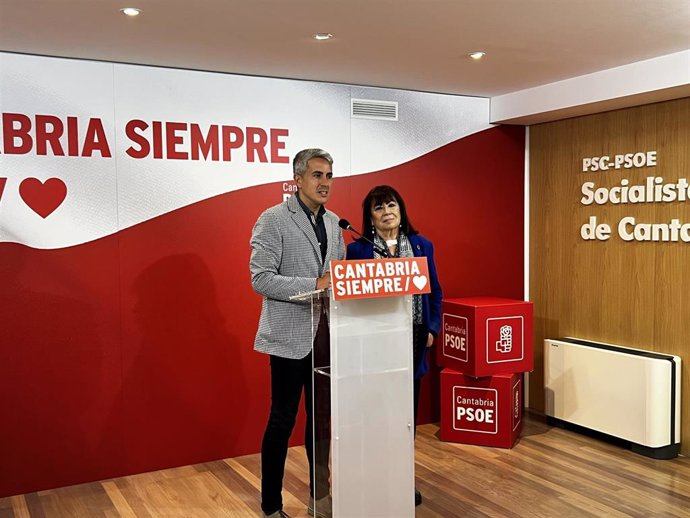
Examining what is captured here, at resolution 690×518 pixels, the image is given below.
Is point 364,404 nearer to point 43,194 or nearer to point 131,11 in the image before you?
point 131,11

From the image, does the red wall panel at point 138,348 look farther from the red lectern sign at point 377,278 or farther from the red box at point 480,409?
the red lectern sign at point 377,278

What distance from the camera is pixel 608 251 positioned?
473 cm

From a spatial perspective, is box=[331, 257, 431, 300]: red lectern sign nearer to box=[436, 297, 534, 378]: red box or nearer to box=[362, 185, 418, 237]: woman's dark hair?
box=[362, 185, 418, 237]: woman's dark hair

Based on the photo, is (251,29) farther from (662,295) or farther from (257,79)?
(662,295)

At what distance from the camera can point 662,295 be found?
4.39m

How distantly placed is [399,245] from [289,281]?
0.82 m

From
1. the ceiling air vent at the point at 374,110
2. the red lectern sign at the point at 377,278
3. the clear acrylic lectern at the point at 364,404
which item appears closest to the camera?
the red lectern sign at the point at 377,278

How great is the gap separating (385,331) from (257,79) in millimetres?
2132

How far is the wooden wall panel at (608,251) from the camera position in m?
4.29

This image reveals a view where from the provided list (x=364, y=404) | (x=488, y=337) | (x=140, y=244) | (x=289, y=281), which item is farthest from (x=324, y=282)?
(x=488, y=337)

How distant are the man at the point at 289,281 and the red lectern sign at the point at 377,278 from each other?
0.36 m

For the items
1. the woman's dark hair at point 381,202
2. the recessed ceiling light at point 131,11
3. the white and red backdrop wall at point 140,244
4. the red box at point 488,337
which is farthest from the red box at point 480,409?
the recessed ceiling light at point 131,11

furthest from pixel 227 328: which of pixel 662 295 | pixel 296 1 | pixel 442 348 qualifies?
pixel 662 295

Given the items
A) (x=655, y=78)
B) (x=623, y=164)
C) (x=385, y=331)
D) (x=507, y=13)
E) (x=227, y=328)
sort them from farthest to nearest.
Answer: (x=623, y=164) < (x=227, y=328) < (x=655, y=78) < (x=507, y=13) < (x=385, y=331)
